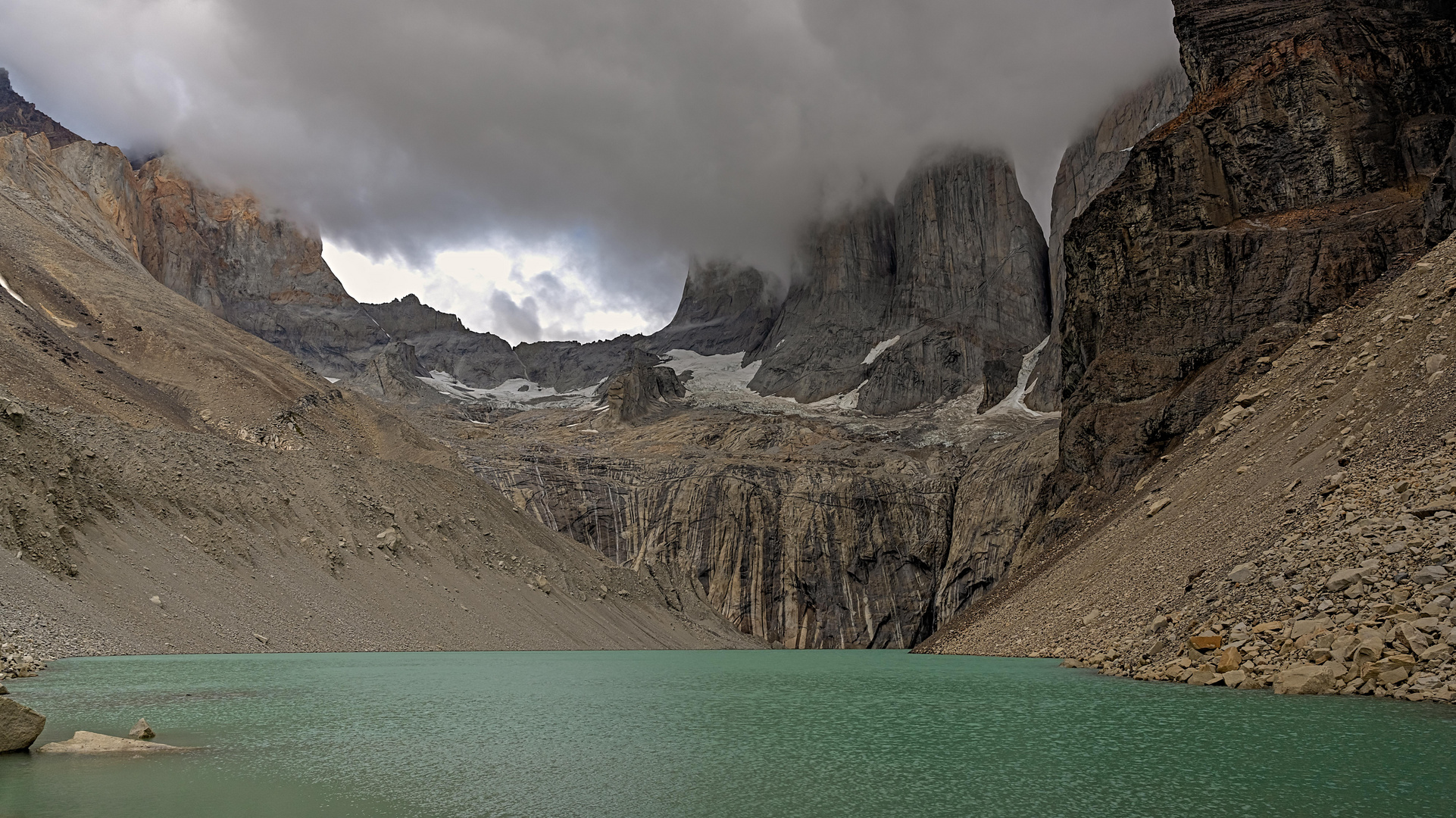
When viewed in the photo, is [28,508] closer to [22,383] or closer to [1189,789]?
[22,383]

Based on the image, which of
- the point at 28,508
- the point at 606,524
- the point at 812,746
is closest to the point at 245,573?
the point at 28,508

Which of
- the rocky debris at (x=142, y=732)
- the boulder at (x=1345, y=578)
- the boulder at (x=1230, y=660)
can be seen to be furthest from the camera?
the boulder at (x=1230, y=660)

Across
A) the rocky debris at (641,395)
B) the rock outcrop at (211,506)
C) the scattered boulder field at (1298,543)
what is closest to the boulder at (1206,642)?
the scattered boulder field at (1298,543)

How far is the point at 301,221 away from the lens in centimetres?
19588

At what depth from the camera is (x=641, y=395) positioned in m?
125

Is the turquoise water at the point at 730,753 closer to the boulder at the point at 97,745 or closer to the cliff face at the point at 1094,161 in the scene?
the boulder at the point at 97,745

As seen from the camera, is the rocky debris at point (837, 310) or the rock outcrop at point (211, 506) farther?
the rocky debris at point (837, 310)

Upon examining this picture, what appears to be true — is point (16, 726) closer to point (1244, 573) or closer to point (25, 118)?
point (1244, 573)

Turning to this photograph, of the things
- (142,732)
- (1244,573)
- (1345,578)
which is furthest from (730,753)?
(1244,573)

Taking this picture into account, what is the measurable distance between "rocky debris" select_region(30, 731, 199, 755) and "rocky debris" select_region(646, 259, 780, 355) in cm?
16350

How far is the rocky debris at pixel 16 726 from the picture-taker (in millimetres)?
10852

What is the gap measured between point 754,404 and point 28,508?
10224 cm

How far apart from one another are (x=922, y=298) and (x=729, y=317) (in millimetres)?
57435

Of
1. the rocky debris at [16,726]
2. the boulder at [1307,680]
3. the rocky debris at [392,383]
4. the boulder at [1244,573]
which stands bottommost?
the rocky debris at [16,726]
